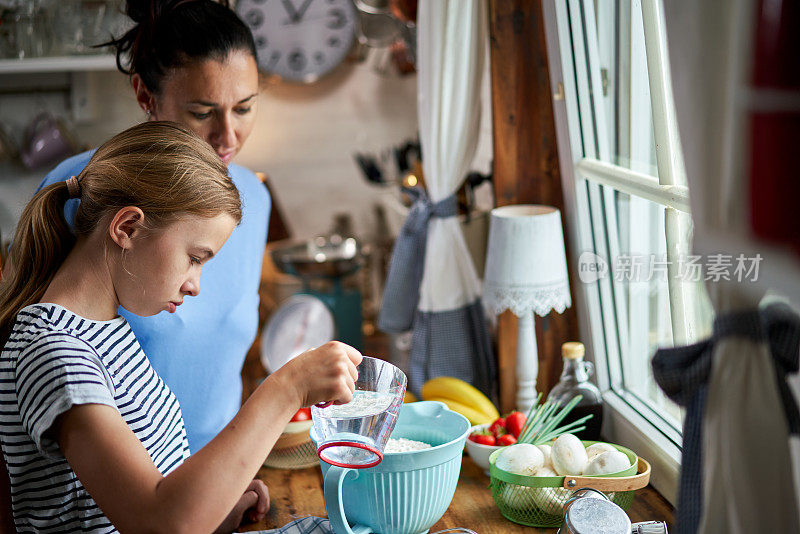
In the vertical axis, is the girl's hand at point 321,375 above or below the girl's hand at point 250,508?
above

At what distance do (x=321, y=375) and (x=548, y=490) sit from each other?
Result: 18.1 inches

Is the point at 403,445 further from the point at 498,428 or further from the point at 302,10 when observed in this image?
the point at 302,10

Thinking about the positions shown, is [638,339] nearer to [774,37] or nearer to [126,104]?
[774,37]

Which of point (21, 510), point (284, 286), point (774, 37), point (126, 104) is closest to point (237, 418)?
point (21, 510)

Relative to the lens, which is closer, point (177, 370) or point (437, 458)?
point (437, 458)

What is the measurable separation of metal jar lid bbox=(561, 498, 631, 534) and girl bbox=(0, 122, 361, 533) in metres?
0.34

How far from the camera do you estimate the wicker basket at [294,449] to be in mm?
1451

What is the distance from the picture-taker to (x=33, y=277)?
39.6 inches

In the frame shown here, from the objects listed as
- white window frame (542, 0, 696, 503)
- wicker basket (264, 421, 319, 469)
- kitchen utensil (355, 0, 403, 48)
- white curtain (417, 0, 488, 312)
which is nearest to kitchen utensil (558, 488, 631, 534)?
white window frame (542, 0, 696, 503)

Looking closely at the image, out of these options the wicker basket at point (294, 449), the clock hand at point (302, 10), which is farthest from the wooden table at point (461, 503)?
the clock hand at point (302, 10)

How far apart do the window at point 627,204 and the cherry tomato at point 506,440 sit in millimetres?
214

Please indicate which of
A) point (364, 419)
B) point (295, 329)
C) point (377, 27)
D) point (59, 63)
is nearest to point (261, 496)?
point (364, 419)

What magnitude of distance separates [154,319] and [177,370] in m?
0.13

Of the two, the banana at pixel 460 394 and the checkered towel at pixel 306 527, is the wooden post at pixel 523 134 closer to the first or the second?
the banana at pixel 460 394
